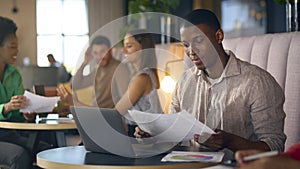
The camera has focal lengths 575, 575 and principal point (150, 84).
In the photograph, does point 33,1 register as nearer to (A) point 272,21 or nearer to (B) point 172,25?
(B) point 172,25

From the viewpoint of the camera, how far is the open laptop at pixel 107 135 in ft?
6.68

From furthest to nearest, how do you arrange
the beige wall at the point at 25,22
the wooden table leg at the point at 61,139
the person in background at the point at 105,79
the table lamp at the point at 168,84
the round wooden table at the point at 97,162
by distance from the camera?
the beige wall at the point at 25,22, the person in background at the point at 105,79, the table lamp at the point at 168,84, the wooden table leg at the point at 61,139, the round wooden table at the point at 97,162

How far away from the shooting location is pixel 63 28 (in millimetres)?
10742

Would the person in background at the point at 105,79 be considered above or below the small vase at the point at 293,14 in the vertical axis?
below

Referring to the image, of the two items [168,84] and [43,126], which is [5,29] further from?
[168,84]

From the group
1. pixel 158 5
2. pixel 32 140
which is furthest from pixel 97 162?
pixel 158 5

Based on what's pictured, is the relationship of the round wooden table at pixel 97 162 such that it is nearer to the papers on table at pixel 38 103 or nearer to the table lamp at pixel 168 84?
the papers on table at pixel 38 103

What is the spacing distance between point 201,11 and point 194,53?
18 cm

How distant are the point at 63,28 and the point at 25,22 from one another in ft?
2.30

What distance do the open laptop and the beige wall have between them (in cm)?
868

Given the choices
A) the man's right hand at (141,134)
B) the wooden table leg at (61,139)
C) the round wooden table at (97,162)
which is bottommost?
the wooden table leg at (61,139)

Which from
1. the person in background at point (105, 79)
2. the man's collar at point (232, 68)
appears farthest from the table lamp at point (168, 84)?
the man's collar at point (232, 68)

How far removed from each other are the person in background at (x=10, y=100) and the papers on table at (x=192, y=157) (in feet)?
5.14

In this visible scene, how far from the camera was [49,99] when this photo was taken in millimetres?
3316
